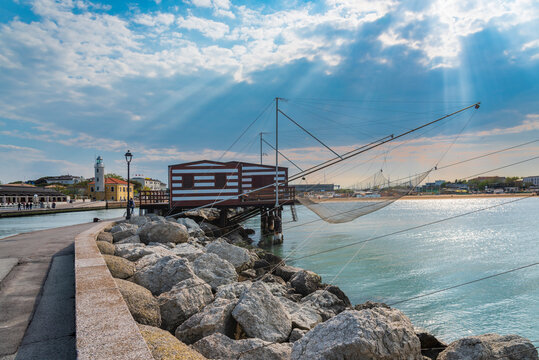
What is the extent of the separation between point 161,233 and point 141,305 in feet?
27.2

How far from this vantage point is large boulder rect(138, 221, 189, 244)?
1329 cm

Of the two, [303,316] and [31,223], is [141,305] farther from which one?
[31,223]

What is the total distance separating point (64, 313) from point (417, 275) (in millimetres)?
15204

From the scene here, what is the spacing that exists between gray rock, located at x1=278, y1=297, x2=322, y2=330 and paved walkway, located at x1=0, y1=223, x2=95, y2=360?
4.00 meters

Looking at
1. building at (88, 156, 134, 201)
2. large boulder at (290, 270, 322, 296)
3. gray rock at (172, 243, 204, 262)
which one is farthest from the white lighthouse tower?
large boulder at (290, 270, 322, 296)

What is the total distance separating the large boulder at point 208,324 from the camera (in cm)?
562

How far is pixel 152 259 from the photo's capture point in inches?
346

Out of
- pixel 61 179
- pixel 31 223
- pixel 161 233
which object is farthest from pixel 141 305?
pixel 61 179

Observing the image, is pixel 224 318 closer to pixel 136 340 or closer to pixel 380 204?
pixel 136 340

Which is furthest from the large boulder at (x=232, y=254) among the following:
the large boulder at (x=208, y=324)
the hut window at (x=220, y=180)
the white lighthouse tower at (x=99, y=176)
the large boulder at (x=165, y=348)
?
the white lighthouse tower at (x=99, y=176)

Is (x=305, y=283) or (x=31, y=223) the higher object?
(x=305, y=283)

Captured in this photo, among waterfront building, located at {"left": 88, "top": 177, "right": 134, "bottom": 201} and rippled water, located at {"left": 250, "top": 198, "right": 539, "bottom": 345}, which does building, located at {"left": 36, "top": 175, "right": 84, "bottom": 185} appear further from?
rippled water, located at {"left": 250, "top": 198, "right": 539, "bottom": 345}

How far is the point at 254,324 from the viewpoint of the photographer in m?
5.90

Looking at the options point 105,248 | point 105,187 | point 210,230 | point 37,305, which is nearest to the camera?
point 37,305
